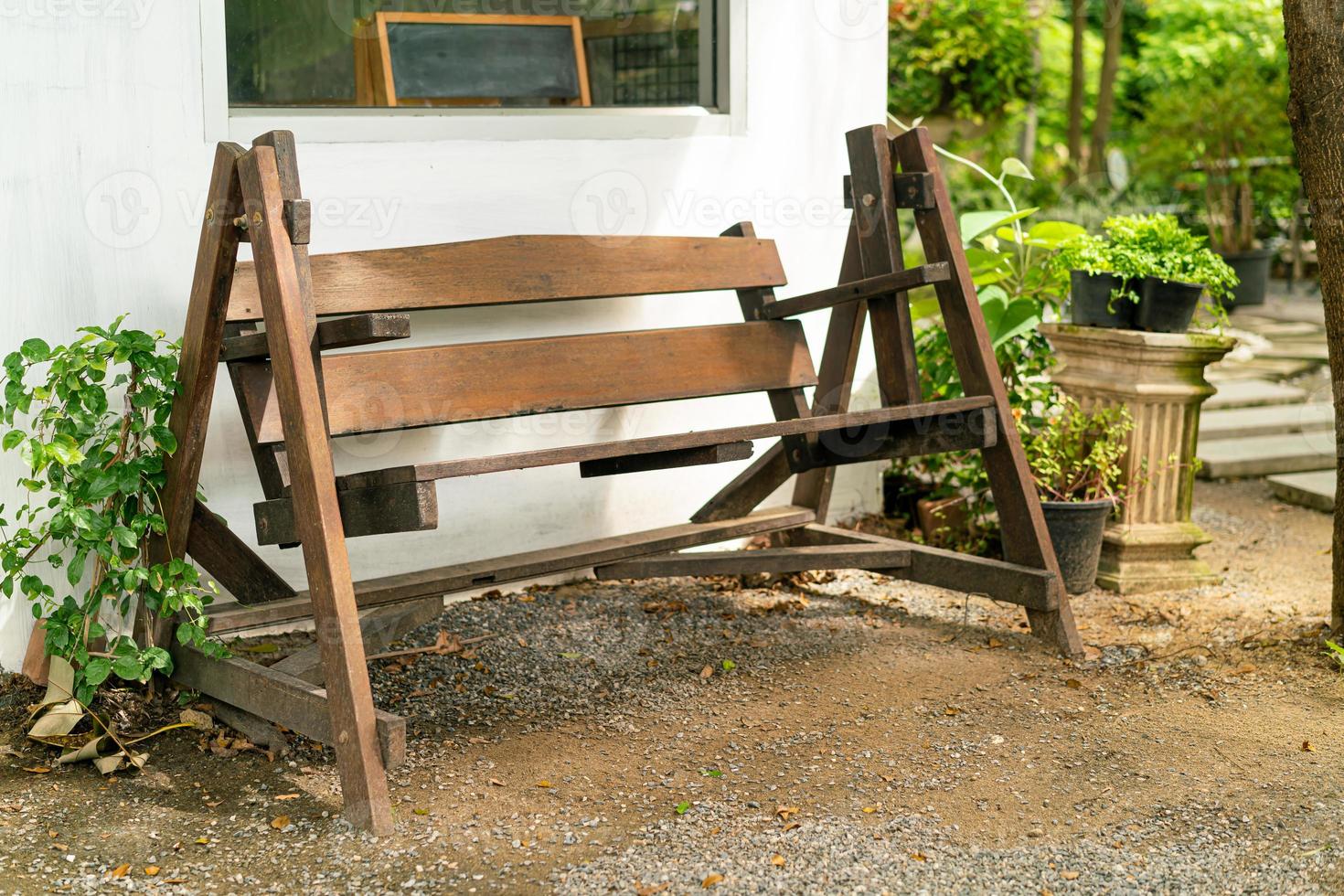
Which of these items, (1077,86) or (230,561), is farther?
(1077,86)

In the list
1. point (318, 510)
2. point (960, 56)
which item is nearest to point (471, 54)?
point (318, 510)

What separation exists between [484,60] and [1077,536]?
2365 mm

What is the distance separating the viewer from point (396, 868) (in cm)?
241

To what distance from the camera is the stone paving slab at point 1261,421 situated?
21.7 feet

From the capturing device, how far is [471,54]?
3.91 meters

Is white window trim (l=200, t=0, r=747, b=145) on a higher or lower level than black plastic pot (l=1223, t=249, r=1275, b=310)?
higher

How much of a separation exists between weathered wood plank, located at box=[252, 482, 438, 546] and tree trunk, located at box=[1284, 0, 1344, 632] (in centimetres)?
234

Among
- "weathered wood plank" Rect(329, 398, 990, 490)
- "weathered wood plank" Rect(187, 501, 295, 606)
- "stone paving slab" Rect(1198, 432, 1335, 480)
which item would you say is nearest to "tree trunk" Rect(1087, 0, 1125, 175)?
"stone paving slab" Rect(1198, 432, 1335, 480)

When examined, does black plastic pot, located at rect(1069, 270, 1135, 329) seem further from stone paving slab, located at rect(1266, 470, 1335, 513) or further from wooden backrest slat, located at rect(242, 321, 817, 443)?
stone paving slab, located at rect(1266, 470, 1335, 513)

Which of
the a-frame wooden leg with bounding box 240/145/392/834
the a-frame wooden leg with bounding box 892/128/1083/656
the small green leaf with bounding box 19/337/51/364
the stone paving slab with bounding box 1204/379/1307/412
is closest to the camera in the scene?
the a-frame wooden leg with bounding box 240/145/392/834

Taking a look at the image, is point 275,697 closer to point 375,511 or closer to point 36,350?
point 375,511

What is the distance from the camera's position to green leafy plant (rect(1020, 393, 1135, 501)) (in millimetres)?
4332

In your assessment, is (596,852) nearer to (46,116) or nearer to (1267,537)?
(46,116)

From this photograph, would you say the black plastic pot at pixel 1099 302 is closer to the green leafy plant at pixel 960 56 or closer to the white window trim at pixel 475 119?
the white window trim at pixel 475 119
